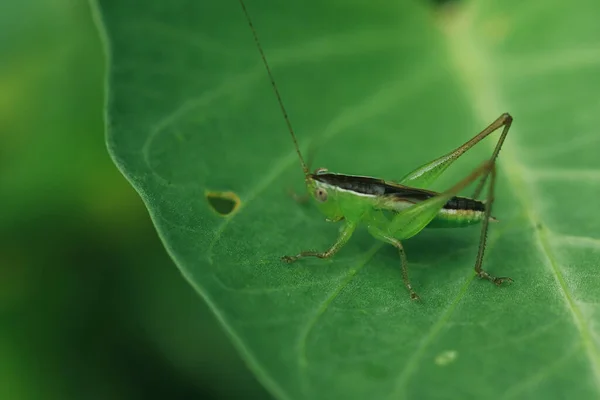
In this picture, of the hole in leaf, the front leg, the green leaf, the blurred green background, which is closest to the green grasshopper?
the front leg

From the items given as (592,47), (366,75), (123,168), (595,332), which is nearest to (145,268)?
(123,168)

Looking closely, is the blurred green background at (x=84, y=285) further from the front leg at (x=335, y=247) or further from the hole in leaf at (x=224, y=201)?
the front leg at (x=335, y=247)

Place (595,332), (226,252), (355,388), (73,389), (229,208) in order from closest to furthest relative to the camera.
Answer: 1. (355,388)
2. (595,332)
3. (226,252)
4. (229,208)
5. (73,389)

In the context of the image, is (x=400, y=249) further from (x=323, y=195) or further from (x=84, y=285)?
(x=84, y=285)

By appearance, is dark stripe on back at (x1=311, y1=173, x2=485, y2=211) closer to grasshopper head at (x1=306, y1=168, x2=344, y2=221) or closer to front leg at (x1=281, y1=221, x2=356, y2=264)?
grasshopper head at (x1=306, y1=168, x2=344, y2=221)

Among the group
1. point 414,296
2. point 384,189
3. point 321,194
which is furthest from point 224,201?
point 414,296

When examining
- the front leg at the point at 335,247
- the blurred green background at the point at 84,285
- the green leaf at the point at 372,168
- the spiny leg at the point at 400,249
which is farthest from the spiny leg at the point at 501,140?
the blurred green background at the point at 84,285

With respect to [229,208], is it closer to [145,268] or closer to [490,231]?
[145,268]
